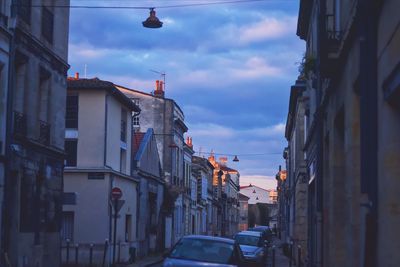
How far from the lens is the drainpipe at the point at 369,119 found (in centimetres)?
1064

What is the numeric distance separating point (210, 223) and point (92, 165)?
52.4m

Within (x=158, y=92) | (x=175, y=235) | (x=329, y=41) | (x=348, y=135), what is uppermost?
(x=158, y=92)

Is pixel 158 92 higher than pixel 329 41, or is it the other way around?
pixel 158 92

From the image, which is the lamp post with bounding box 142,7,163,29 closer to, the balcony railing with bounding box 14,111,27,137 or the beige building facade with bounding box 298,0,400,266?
the balcony railing with bounding box 14,111,27,137

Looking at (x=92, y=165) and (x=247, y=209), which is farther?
(x=247, y=209)

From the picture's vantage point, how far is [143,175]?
4269 cm

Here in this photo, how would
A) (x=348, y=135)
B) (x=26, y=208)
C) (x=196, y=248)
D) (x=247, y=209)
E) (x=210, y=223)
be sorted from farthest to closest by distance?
(x=247, y=209), (x=210, y=223), (x=26, y=208), (x=196, y=248), (x=348, y=135)

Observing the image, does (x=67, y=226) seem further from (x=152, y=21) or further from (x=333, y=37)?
(x=333, y=37)

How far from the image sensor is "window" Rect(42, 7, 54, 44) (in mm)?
25664

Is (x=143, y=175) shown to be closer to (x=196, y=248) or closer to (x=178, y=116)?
(x=178, y=116)

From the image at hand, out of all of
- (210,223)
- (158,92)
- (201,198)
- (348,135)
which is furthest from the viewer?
(210,223)

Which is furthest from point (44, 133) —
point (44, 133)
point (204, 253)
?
point (204, 253)

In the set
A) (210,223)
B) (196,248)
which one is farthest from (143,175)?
(210,223)

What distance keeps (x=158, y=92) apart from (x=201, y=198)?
22.3 meters
